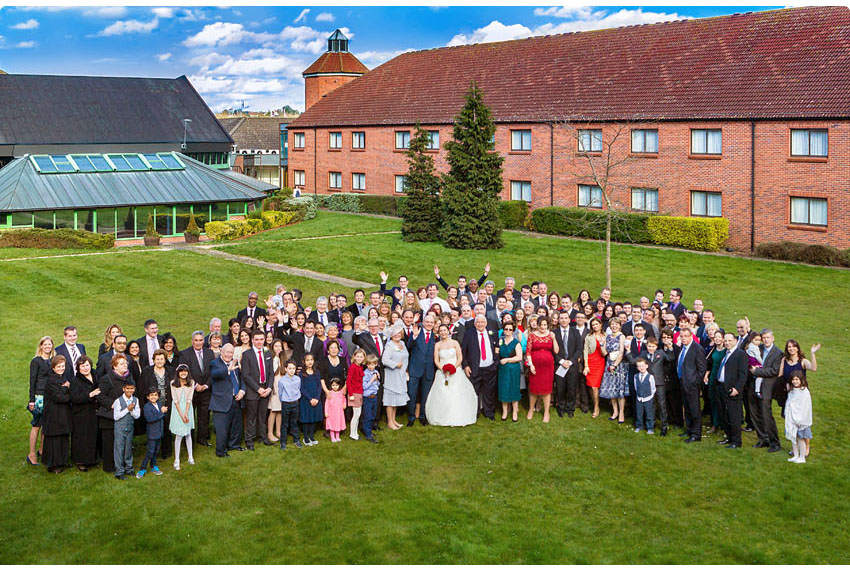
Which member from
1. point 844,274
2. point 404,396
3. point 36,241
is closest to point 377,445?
point 404,396

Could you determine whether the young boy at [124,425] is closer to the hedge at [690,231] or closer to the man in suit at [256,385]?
the man in suit at [256,385]

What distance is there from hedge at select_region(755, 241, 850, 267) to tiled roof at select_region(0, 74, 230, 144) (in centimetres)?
3977

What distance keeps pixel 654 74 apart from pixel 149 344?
100 feet

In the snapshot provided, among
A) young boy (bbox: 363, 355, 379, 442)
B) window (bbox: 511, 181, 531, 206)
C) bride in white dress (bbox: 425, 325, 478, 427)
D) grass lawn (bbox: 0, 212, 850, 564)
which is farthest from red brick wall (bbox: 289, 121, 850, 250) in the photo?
young boy (bbox: 363, 355, 379, 442)

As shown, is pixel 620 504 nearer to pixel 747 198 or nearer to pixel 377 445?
pixel 377 445

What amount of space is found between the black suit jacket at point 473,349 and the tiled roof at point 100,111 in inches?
1738

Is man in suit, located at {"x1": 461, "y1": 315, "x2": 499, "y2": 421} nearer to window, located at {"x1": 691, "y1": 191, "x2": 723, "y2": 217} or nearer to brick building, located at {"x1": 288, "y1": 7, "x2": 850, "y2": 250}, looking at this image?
brick building, located at {"x1": 288, "y1": 7, "x2": 850, "y2": 250}

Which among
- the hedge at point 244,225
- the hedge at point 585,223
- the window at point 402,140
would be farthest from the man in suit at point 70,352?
the window at point 402,140

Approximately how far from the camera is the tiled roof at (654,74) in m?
33.2

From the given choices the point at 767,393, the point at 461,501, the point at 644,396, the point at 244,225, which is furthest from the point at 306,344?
the point at 244,225

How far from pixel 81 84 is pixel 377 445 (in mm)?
50701

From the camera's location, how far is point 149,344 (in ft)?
43.2

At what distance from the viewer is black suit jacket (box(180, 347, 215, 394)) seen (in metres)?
12.8

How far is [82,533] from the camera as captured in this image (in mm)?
10055
